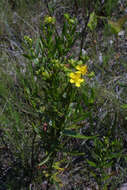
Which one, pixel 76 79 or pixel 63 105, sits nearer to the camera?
pixel 76 79

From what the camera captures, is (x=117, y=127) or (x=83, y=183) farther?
(x=117, y=127)

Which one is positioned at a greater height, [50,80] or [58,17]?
[58,17]

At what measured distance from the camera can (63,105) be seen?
188 centimetres

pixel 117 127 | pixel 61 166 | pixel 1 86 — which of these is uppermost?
pixel 1 86

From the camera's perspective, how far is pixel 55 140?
1.97 metres

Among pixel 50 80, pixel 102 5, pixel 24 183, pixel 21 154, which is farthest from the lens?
pixel 102 5

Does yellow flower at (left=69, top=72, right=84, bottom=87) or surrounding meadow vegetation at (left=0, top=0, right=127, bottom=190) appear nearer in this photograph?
yellow flower at (left=69, top=72, right=84, bottom=87)

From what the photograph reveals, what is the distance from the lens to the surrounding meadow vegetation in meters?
1.77

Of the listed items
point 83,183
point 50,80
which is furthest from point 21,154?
point 50,80

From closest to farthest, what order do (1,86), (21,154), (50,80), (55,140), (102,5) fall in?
(50,80) < (55,140) < (21,154) < (1,86) < (102,5)

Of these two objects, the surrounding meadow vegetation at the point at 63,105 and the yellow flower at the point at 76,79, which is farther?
the surrounding meadow vegetation at the point at 63,105

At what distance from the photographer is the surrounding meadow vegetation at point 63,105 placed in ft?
5.80

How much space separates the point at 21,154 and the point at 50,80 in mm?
823

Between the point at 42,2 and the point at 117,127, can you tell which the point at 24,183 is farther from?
the point at 42,2
